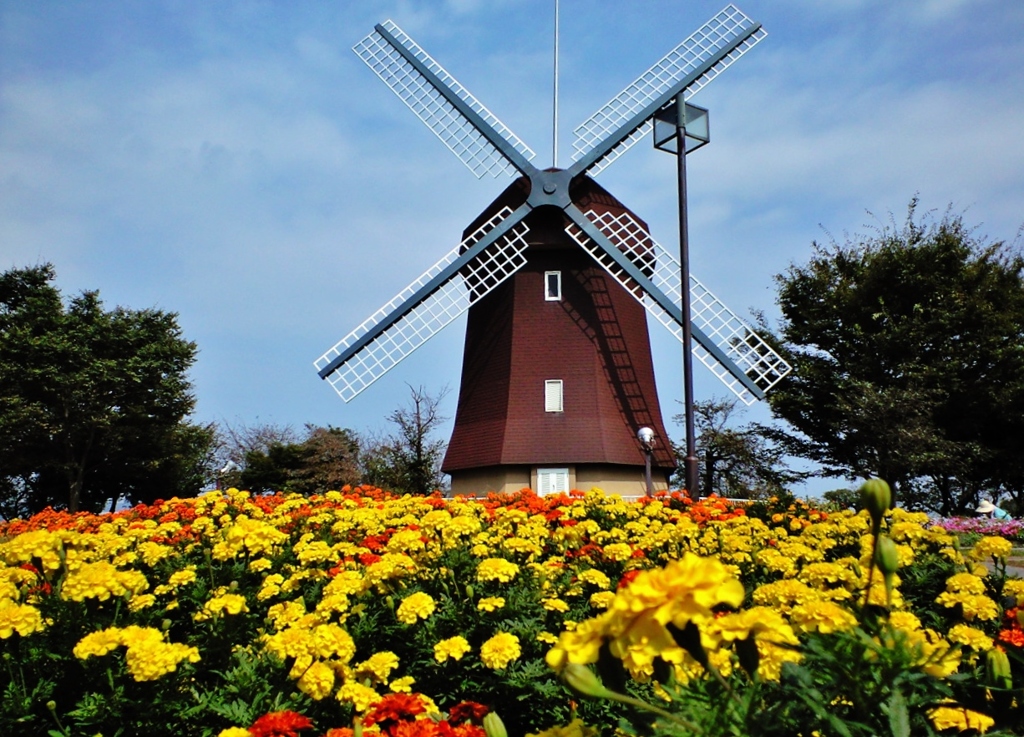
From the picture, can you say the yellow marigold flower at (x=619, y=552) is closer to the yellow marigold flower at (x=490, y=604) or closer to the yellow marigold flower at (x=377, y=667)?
the yellow marigold flower at (x=490, y=604)

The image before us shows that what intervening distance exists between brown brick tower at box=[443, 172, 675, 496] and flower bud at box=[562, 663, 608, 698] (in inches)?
539

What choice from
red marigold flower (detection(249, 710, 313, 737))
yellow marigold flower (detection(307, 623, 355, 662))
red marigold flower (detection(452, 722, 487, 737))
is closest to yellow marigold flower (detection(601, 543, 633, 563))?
yellow marigold flower (detection(307, 623, 355, 662))

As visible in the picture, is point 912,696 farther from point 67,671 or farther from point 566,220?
point 566,220

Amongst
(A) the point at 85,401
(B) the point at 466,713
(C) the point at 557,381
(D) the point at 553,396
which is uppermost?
(A) the point at 85,401

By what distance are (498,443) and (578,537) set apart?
1026 cm

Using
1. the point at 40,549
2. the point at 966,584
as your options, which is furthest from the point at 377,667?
the point at 966,584

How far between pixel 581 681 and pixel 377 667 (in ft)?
5.17

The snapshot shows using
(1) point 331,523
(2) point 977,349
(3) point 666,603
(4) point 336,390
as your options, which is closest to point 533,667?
(3) point 666,603

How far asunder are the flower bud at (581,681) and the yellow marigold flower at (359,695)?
1.41 m

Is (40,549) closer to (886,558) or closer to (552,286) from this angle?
(886,558)

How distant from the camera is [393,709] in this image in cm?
227

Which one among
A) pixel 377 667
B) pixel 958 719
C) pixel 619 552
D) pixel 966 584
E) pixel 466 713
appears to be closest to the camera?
pixel 958 719

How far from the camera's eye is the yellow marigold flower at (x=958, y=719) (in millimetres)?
1649

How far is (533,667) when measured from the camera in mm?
3131
